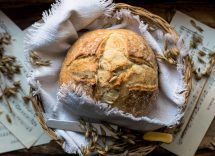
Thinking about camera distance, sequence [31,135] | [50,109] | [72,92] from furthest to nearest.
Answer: [31,135] → [50,109] → [72,92]

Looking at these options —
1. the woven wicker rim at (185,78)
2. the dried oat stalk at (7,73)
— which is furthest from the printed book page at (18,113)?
the woven wicker rim at (185,78)

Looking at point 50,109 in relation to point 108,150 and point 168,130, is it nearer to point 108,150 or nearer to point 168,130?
point 108,150

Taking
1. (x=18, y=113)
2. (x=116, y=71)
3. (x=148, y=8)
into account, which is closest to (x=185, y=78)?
(x=116, y=71)

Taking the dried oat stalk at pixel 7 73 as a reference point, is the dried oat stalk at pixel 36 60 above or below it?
above

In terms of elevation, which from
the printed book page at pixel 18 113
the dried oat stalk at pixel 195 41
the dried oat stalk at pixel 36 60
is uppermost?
the dried oat stalk at pixel 195 41

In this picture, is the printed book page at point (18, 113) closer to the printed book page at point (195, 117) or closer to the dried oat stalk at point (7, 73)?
the dried oat stalk at point (7, 73)

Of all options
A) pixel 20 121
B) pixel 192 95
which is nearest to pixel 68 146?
pixel 20 121

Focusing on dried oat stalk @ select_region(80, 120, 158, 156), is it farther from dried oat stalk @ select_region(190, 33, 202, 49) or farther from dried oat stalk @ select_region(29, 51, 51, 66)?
dried oat stalk @ select_region(190, 33, 202, 49)
